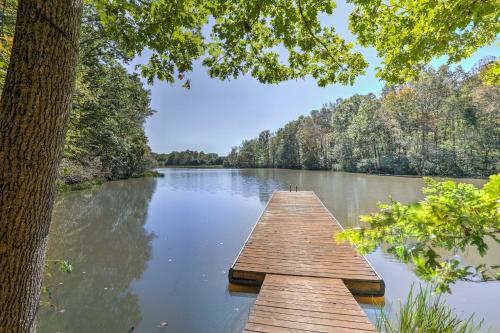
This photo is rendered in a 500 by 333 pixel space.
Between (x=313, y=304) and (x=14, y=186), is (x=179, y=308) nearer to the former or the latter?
(x=313, y=304)

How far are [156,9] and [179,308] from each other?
3.80m

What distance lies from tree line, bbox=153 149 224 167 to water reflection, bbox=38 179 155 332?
214ft

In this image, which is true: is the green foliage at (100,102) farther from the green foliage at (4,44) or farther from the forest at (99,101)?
the green foliage at (4,44)

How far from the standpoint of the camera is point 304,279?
3.61 meters

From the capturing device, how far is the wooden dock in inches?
104

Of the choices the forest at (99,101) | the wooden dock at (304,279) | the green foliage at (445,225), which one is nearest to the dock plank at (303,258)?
the wooden dock at (304,279)

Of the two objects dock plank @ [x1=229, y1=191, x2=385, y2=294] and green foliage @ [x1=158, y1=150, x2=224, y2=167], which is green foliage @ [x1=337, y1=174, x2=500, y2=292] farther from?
green foliage @ [x1=158, y1=150, x2=224, y2=167]

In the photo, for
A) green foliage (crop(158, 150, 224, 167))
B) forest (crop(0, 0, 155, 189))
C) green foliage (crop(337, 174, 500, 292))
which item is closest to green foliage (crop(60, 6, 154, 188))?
forest (crop(0, 0, 155, 189))

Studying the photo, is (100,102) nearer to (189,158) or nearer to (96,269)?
(96,269)

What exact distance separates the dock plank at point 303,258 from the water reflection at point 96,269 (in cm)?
182

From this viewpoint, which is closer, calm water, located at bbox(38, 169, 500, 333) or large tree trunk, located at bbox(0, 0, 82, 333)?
large tree trunk, located at bbox(0, 0, 82, 333)

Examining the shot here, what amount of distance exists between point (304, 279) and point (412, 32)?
10.9 ft

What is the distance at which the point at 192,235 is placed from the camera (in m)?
7.32

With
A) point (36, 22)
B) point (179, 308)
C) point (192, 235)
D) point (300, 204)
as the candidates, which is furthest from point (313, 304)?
point (300, 204)
